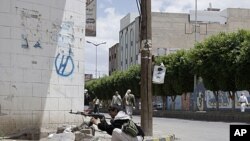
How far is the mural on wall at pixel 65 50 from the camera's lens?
13.4 m

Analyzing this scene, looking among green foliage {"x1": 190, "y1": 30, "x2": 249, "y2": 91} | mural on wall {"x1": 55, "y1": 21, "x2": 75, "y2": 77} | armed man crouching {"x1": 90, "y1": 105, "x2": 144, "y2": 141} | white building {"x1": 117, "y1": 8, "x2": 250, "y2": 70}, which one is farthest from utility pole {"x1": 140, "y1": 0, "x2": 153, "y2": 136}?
white building {"x1": 117, "y1": 8, "x2": 250, "y2": 70}

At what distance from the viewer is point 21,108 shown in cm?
1236

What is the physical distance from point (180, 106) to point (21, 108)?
43.9 m

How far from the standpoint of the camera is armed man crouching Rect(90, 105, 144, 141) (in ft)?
23.7

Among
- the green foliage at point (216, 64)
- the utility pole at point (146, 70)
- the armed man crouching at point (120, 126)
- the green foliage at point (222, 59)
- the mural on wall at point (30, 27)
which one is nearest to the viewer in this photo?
the armed man crouching at point (120, 126)

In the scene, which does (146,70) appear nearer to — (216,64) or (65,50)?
(65,50)

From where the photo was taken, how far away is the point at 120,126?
7449 millimetres

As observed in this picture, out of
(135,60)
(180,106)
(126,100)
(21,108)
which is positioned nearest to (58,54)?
(21,108)

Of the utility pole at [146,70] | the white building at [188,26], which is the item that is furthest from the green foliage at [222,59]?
the white building at [188,26]

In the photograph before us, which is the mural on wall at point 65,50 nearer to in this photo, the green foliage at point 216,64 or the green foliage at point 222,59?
the green foliage at point 216,64

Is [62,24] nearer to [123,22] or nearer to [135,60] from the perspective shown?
[135,60]

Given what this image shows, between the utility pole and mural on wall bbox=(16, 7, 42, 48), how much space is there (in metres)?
2.83

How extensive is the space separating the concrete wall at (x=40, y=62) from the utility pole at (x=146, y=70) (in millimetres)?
1810

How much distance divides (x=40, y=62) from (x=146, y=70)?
9.46 feet
